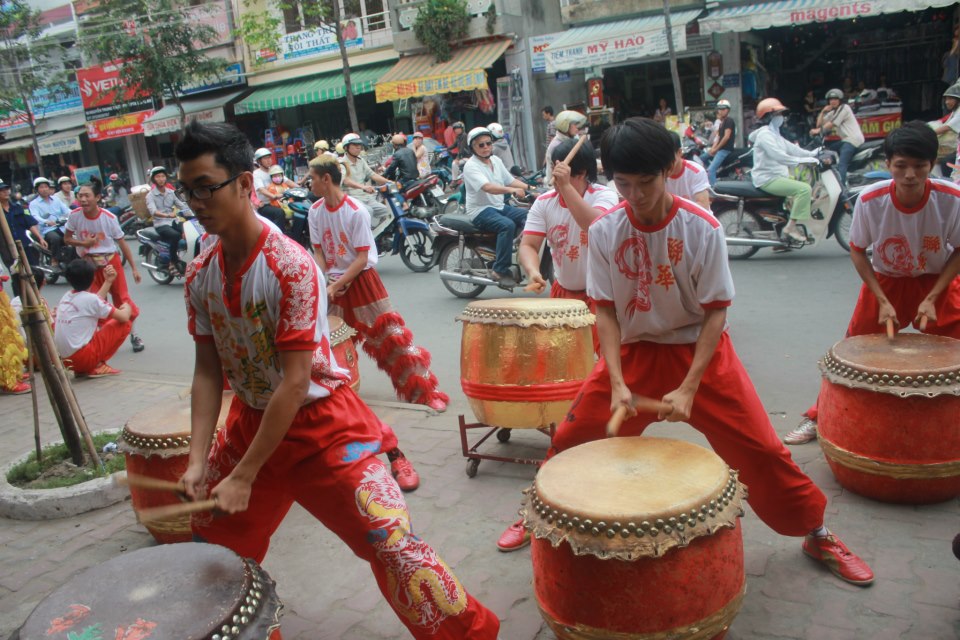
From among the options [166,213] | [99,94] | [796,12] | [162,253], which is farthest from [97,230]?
[99,94]

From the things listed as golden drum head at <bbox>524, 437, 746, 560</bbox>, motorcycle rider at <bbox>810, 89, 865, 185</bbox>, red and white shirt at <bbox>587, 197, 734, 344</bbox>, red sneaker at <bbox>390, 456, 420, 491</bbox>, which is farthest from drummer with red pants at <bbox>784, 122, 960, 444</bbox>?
motorcycle rider at <bbox>810, 89, 865, 185</bbox>

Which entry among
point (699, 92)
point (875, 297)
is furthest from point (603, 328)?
point (699, 92)

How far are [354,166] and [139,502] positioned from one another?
998 cm

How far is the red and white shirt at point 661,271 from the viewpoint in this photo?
8.91ft

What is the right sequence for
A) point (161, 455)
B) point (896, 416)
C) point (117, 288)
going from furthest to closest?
point (117, 288), point (161, 455), point (896, 416)

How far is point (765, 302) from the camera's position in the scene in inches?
291

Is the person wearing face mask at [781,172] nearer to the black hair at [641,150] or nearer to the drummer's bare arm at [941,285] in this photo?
the drummer's bare arm at [941,285]

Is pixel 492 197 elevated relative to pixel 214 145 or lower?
lower

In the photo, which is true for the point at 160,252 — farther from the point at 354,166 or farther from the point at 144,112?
the point at 144,112

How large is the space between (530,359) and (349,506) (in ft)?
5.52

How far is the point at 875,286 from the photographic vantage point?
3775mm

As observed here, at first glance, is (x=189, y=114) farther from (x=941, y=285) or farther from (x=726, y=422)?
(x=726, y=422)

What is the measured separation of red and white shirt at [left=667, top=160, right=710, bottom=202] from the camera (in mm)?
5133

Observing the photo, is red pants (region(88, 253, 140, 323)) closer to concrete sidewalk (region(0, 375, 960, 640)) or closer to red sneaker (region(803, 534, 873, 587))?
concrete sidewalk (region(0, 375, 960, 640))
